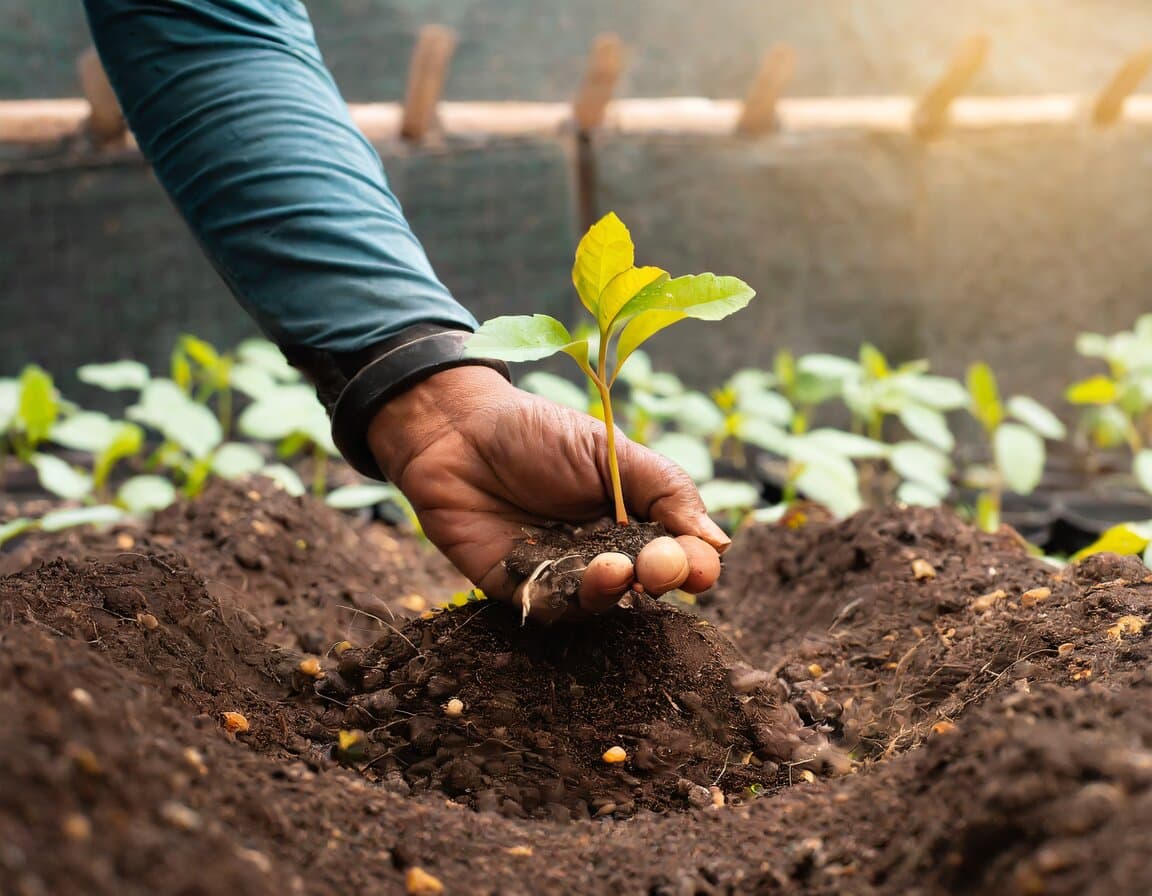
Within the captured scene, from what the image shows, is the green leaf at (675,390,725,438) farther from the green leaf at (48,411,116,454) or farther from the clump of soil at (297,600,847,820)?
the clump of soil at (297,600,847,820)

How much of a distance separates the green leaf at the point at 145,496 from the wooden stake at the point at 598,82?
5.96ft

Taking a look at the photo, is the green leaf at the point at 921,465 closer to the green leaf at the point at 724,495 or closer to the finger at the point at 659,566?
the green leaf at the point at 724,495

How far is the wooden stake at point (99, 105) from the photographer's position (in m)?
3.05

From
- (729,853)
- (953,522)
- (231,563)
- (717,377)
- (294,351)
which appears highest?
(294,351)

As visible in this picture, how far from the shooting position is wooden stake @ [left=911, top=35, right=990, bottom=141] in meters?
3.39

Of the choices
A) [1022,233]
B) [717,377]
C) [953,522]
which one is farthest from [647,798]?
[1022,233]

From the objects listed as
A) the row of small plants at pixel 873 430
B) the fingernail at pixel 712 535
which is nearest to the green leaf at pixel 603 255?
the fingernail at pixel 712 535

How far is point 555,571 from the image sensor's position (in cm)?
121

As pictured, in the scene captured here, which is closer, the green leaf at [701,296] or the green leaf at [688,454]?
the green leaf at [701,296]

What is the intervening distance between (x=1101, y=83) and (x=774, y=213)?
6.17 feet

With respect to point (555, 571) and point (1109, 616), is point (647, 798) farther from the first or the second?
point (1109, 616)

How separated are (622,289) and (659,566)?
0.31 metres

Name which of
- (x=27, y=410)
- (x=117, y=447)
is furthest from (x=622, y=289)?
(x=27, y=410)

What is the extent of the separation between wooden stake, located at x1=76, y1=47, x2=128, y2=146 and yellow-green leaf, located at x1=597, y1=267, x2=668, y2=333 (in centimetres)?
232
